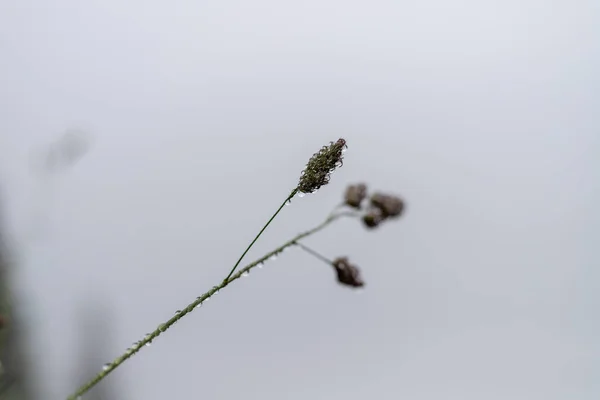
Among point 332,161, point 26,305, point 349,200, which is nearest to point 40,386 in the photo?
point 26,305

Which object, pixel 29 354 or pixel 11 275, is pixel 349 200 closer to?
pixel 11 275

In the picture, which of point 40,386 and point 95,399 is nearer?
point 95,399

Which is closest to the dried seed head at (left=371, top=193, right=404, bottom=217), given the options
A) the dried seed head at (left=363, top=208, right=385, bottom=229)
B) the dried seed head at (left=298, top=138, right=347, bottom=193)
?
the dried seed head at (left=363, top=208, right=385, bottom=229)

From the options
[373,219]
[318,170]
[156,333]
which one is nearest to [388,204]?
[373,219]

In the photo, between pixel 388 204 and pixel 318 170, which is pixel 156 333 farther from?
pixel 388 204

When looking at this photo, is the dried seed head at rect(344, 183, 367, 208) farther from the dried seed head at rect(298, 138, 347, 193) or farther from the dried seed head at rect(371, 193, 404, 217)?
the dried seed head at rect(298, 138, 347, 193)
